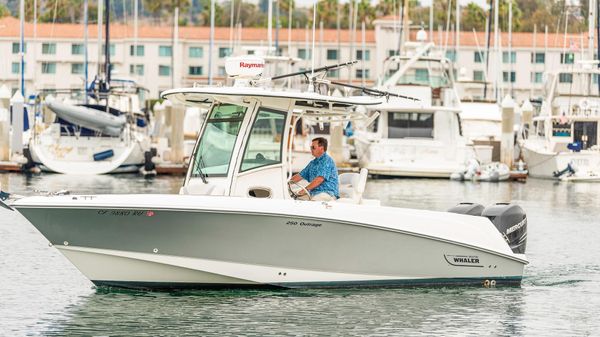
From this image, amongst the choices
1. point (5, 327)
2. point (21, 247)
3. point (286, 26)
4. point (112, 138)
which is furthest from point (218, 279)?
point (286, 26)

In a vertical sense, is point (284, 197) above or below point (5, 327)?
above

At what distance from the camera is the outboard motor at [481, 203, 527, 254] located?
17828mm

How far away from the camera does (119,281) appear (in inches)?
653

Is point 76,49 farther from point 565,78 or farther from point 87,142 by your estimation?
point 87,142

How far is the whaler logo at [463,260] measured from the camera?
17.2m

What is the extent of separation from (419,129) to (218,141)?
31906 millimetres

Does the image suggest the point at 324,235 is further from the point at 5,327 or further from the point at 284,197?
the point at 5,327

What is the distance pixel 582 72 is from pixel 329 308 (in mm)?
36545

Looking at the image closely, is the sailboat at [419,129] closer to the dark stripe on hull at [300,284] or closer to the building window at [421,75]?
the building window at [421,75]

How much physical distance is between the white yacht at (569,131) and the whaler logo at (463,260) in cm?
3139

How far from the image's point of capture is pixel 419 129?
48438 mm

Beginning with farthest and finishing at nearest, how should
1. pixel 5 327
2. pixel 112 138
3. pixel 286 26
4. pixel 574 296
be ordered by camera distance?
pixel 286 26
pixel 112 138
pixel 574 296
pixel 5 327

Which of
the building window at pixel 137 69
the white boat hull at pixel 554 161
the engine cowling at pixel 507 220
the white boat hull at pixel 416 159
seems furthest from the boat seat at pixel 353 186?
the building window at pixel 137 69

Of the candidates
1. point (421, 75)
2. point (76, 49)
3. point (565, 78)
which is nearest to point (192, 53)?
point (76, 49)
